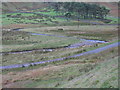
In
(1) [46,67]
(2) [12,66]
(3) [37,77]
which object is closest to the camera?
(3) [37,77]

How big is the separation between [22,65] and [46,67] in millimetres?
5917

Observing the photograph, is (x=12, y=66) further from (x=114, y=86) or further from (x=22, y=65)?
(x=114, y=86)

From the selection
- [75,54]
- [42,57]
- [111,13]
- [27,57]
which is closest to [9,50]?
[27,57]

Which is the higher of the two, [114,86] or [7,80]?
[114,86]

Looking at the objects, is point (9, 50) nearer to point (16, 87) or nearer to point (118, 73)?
point (16, 87)

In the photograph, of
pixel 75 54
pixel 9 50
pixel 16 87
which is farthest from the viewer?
pixel 9 50

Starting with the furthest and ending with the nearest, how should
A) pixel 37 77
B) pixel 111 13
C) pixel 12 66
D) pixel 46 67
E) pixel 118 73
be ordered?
pixel 111 13 < pixel 12 66 < pixel 46 67 < pixel 37 77 < pixel 118 73

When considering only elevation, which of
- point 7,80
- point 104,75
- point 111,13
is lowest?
point 7,80

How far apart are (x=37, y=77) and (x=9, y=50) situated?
79.6ft

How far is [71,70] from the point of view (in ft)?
104

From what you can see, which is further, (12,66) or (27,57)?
(27,57)

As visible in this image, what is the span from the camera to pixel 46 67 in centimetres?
3584

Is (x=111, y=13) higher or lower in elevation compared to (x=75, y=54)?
higher

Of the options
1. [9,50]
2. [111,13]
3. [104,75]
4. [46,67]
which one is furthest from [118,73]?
[111,13]
